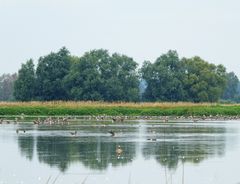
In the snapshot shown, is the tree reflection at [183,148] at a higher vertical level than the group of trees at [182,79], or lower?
lower

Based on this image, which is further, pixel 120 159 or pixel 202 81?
pixel 202 81

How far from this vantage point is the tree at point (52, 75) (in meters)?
99.4

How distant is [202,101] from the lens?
9988 cm

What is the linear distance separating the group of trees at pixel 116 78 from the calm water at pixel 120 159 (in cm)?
5292

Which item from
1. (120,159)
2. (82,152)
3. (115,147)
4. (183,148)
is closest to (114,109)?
(115,147)

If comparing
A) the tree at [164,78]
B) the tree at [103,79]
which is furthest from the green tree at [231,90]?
the tree at [103,79]

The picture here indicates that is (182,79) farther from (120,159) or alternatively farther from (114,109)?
(120,159)

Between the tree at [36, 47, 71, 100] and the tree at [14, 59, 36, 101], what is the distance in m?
0.79

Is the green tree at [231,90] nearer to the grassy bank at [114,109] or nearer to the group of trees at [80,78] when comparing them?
the group of trees at [80,78]

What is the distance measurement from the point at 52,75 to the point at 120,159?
2846 inches

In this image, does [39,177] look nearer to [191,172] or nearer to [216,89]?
[191,172]

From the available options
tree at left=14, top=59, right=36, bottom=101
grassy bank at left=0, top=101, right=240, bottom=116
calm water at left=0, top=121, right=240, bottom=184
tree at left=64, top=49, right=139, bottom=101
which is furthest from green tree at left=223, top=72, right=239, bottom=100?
calm water at left=0, top=121, right=240, bottom=184

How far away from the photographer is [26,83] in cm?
10094

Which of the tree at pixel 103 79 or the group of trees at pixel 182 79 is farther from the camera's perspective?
the group of trees at pixel 182 79
